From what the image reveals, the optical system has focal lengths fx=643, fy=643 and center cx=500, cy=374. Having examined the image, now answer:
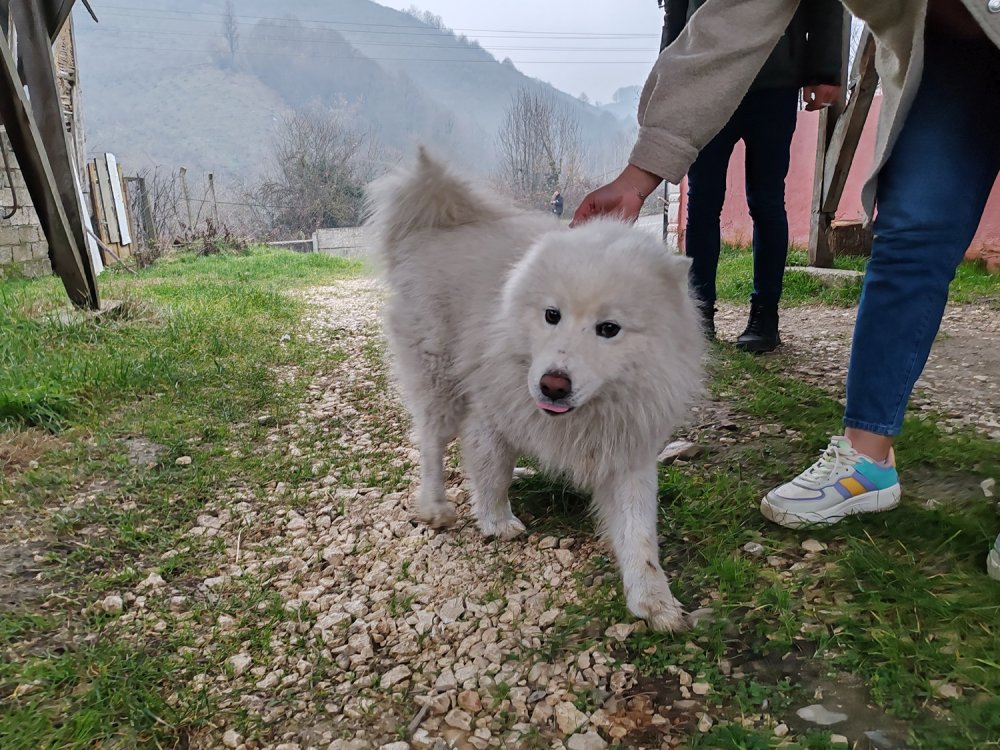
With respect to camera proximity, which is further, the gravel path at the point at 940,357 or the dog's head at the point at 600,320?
the gravel path at the point at 940,357

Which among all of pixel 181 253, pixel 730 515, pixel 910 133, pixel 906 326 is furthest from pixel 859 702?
pixel 181 253

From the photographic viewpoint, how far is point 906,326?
1722 millimetres

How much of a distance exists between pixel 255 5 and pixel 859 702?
151015 mm

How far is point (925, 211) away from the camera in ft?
5.32

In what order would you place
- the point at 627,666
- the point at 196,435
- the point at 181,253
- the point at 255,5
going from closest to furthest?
the point at 627,666
the point at 196,435
the point at 181,253
the point at 255,5

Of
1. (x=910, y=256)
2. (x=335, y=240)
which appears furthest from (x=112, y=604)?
(x=335, y=240)

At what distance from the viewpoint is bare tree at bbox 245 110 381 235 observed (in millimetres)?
22922

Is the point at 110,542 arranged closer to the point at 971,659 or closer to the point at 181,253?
the point at 971,659

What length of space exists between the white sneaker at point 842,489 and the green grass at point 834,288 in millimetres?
3973

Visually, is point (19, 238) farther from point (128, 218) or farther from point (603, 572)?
point (603, 572)

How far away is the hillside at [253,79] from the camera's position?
65000 millimetres

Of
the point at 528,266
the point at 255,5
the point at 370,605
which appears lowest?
the point at 370,605

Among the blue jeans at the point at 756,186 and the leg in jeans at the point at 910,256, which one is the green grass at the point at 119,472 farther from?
the blue jeans at the point at 756,186

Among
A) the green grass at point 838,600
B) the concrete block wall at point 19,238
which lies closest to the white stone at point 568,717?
the green grass at point 838,600
